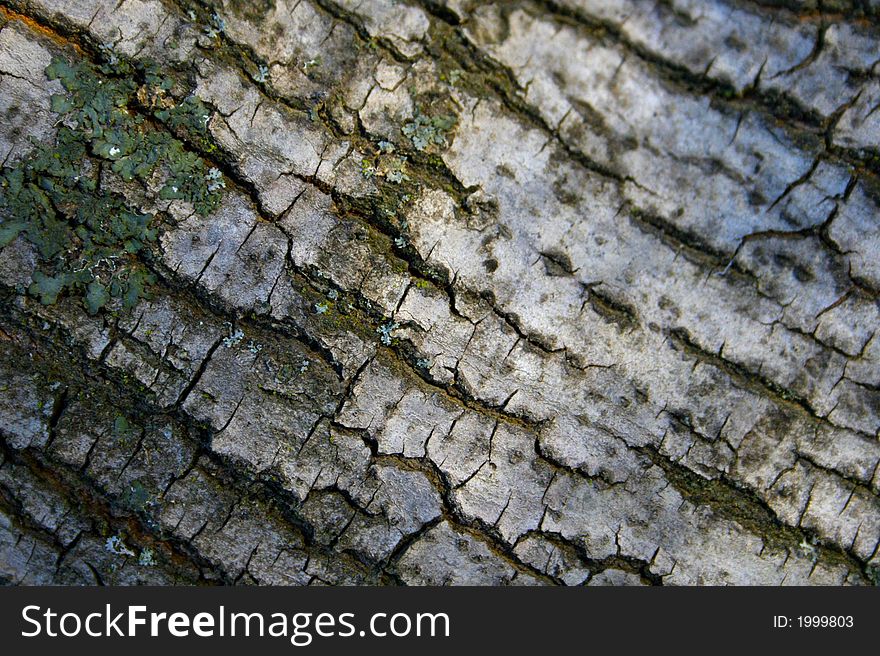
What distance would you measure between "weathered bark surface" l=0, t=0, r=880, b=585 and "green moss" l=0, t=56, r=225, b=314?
22mm

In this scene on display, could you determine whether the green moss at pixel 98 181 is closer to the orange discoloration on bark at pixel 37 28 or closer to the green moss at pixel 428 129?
the orange discoloration on bark at pixel 37 28

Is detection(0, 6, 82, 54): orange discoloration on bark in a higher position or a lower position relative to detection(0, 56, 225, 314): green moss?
higher

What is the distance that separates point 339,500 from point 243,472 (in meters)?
0.27

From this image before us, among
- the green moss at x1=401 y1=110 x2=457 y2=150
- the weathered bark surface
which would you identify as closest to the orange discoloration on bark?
the weathered bark surface

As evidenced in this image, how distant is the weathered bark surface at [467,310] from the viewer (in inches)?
58.4

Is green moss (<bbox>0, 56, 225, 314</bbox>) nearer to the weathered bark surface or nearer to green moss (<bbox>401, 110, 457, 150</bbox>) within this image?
the weathered bark surface

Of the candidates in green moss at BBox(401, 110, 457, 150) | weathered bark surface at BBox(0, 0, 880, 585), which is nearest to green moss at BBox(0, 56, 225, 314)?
weathered bark surface at BBox(0, 0, 880, 585)

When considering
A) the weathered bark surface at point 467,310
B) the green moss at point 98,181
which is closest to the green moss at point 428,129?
the weathered bark surface at point 467,310

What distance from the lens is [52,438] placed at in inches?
65.8

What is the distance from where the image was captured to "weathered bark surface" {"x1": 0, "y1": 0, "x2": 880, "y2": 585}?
148cm

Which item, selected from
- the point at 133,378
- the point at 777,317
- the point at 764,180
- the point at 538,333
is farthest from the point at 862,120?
the point at 133,378

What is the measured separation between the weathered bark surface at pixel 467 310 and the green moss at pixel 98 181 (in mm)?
22

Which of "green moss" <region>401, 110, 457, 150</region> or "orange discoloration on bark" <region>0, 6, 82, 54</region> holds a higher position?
"orange discoloration on bark" <region>0, 6, 82, 54</region>

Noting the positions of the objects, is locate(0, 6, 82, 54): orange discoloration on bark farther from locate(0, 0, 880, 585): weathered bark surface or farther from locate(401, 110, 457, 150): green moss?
locate(401, 110, 457, 150): green moss
